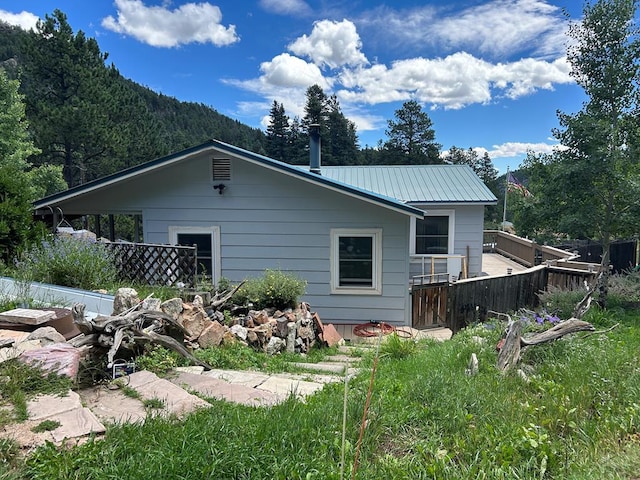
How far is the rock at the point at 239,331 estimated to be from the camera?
543 cm

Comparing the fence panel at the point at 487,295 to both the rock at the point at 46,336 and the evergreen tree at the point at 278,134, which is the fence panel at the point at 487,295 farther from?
the evergreen tree at the point at 278,134

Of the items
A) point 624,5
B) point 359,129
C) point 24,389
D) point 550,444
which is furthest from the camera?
point 359,129

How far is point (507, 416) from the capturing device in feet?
9.32

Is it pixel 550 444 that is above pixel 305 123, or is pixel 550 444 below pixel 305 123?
below

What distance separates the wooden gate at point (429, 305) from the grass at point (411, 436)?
4.55m

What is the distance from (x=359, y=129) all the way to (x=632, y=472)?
50.2 metres

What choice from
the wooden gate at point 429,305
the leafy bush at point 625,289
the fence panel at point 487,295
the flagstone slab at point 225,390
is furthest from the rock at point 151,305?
the leafy bush at point 625,289

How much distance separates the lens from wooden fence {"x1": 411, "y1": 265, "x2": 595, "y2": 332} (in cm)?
845

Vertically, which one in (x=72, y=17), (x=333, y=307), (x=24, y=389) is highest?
(x=72, y=17)

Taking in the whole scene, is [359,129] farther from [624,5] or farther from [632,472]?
[632,472]

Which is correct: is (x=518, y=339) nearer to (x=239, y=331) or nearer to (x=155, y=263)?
(x=239, y=331)

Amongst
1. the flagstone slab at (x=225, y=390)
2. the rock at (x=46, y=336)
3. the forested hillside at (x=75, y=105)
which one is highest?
the forested hillside at (x=75, y=105)

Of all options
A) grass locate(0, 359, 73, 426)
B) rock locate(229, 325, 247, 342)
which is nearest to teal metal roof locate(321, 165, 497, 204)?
rock locate(229, 325, 247, 342)

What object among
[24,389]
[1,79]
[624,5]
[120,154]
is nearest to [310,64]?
[120,154]
